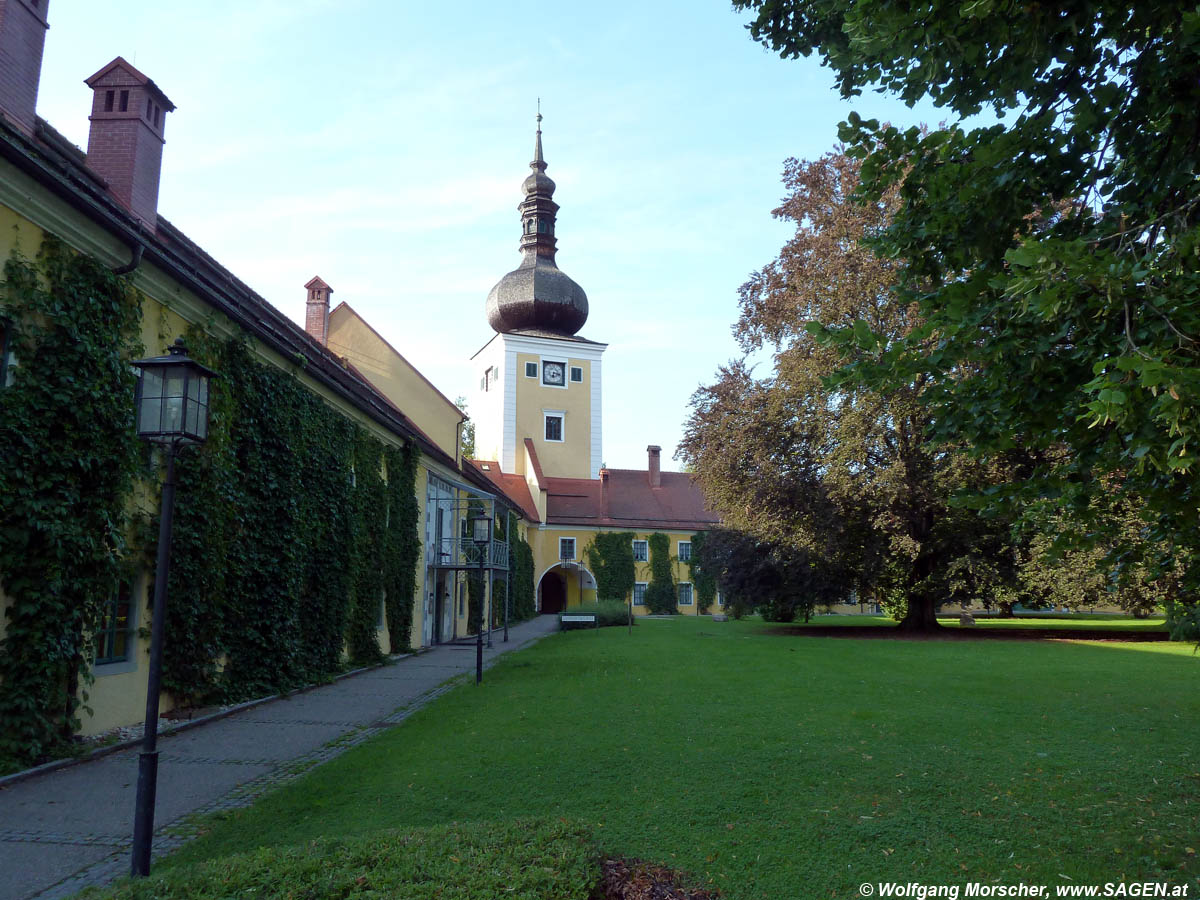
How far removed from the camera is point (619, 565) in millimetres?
52062

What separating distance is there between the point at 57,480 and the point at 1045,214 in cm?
877

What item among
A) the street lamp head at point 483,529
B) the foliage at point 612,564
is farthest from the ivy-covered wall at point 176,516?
the foliage at point 612,564

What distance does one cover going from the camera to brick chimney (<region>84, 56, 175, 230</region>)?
11.4 m

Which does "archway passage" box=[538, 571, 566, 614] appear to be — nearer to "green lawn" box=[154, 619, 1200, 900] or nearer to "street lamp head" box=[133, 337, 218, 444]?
"green lawn" box=[154, 619, 1200, 900]

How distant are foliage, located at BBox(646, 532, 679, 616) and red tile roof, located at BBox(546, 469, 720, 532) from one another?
44.4 inches

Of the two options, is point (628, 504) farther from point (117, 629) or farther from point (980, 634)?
point (117, 629)

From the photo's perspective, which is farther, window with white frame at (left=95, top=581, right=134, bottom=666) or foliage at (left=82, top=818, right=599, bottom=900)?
window with white frame at (left=95, top=581, right=134, bottom=666)

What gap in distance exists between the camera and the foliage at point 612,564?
170 ft

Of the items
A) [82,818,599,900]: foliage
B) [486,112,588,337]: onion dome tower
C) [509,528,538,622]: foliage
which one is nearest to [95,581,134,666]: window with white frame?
[82,818,599,900]: foliage

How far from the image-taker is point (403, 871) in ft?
13.4

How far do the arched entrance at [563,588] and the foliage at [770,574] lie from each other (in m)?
21.7

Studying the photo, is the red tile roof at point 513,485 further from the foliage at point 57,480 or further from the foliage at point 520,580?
the foliage at point 57,480

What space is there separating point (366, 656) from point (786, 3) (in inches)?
594

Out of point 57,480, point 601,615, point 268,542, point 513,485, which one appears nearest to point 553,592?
point 513,485
